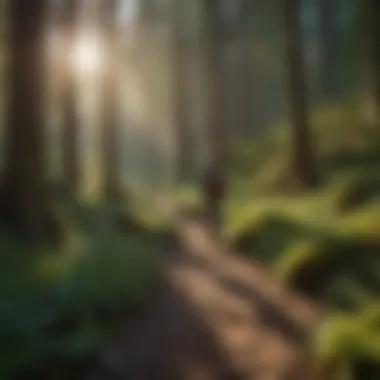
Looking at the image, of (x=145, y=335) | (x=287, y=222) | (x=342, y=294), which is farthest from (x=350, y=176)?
(x=145, y=335)

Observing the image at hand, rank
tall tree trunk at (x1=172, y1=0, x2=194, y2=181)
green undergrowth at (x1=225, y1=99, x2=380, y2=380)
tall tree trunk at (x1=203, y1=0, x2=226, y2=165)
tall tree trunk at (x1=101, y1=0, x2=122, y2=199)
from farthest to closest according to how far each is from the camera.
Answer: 1. tall tree trunk at (x1=172, y1=0, x2=194, y2=181)
2. tall tree trunk at (x1=203, y1=0, x2=226, y2=165)
3. tall tree trunk at (x1=101, y1=0, x2=122, y2=199)
4. green undergrowth at (x1=225, y1=99, x2=380, y2=380)

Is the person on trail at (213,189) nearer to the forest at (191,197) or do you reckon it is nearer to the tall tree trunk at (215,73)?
the forest at (191,197)

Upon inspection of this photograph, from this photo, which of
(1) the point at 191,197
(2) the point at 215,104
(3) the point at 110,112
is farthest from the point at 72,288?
(2) the point at 215,104

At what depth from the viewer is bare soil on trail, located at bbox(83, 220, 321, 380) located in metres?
2.36

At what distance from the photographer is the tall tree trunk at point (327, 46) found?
9.51ft

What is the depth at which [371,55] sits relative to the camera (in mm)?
2967

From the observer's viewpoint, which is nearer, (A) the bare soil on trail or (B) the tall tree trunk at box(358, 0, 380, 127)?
(A) the bare soil on trail

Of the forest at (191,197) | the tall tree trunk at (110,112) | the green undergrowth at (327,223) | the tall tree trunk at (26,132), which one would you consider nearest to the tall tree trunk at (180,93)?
the forest at (191,197)

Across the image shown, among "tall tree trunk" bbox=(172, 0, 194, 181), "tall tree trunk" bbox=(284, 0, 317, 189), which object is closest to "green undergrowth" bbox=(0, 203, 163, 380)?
"tall tree trunk" bbox=(172, 0, 194, 181)

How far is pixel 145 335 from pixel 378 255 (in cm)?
94

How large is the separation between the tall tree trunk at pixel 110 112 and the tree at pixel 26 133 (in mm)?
282

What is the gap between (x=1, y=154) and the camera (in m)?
3.00

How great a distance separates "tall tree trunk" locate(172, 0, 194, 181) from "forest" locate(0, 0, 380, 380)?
4 cm

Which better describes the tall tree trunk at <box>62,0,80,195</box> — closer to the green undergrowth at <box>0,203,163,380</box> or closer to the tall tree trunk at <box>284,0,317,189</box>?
the green undergrowth at <box>0,203,163,380</box>
